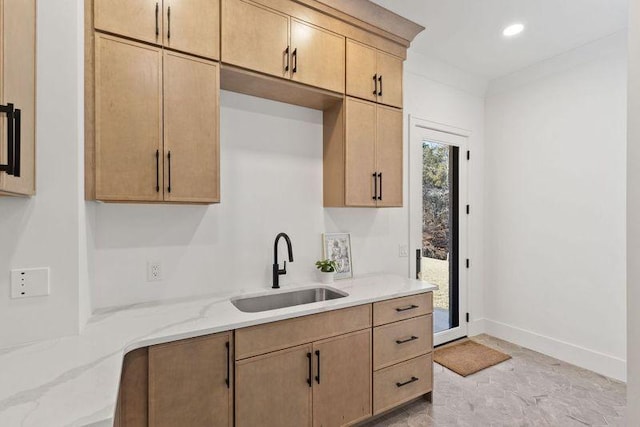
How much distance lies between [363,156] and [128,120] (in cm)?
153

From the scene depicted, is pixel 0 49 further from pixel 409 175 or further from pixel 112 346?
pixel 409 175

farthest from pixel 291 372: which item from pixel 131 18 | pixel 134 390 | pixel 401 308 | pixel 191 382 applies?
pixel 131 18

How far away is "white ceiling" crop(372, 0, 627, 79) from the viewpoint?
94.0 inches

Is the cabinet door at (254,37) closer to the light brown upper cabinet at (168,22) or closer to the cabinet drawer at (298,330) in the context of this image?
the light brown upper cabinet at (168,22)

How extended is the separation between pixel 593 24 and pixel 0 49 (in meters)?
3.75

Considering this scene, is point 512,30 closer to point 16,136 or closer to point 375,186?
point 375,186

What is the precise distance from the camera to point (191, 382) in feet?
4.90

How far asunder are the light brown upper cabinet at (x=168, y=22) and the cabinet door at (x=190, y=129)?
0.07 metres

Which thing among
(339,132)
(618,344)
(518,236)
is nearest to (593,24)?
(518,236)

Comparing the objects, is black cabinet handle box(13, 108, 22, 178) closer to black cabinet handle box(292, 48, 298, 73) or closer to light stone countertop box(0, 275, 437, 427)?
light stone countertop box(0, 275, 437, 427)

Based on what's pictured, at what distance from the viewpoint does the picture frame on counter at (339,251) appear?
2590 millimetres

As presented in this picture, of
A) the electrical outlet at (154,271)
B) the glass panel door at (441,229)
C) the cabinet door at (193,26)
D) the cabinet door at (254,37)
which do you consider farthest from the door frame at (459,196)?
the electrical outlet at (154,271)

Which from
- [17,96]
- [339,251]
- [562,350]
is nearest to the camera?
[17,96]

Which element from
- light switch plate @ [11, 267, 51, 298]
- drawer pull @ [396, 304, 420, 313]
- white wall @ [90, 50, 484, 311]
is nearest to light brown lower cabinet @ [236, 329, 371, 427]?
drawer pull @ [396, 304, 420, 313]
